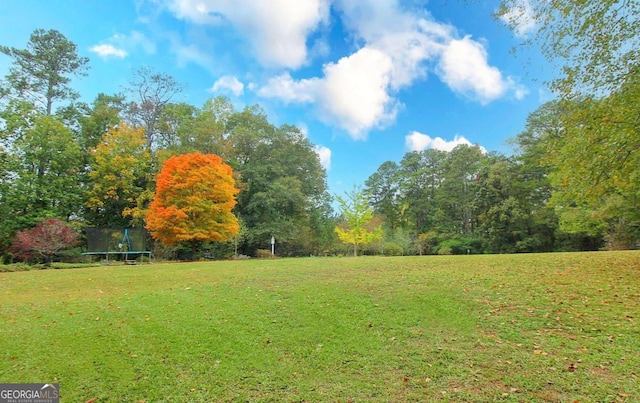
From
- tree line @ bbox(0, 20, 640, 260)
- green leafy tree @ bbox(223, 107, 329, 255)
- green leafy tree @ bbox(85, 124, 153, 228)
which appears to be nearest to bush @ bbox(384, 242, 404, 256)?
tree line @ bbox(0, 20, 640, 260)

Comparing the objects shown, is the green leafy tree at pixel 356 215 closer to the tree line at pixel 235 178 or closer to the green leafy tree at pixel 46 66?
the tree line at pixel 235 178

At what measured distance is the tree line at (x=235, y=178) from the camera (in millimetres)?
18609

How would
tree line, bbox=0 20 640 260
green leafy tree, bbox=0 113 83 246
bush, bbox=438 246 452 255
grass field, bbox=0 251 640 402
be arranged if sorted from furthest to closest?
bush, bbox=438 246 452 255
tree line, bbox=0 20 640 260
green leafy tree, bbox=0 113 83 246
grass field, bbox=0 251 640 402

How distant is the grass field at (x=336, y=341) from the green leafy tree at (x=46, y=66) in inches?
826

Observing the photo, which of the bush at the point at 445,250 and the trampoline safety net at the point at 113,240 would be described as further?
the bush at the point at 445,250

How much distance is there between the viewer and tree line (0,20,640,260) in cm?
1861

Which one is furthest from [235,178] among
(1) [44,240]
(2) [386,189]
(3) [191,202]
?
(2) [386,189]

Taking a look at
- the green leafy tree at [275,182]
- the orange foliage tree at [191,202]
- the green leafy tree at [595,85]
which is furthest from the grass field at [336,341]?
the green leafy tree at [275,182]

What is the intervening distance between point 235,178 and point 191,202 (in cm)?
630

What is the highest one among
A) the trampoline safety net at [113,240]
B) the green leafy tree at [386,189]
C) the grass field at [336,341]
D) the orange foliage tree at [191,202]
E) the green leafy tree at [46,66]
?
the green leafy tree at [46,66]

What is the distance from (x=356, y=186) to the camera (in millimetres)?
21641

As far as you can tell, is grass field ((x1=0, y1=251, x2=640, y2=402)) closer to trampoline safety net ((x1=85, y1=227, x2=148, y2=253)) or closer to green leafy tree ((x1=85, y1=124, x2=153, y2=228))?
trampoline safety net ((x1=85, y1=227, x2=148, y2=253))

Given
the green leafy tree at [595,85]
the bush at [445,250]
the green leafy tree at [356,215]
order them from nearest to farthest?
the green leafy tree at [595,85] → the green leafy tree at [356,215] → the bush at [445,250]

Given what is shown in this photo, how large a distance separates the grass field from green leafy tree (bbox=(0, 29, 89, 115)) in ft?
68.8
